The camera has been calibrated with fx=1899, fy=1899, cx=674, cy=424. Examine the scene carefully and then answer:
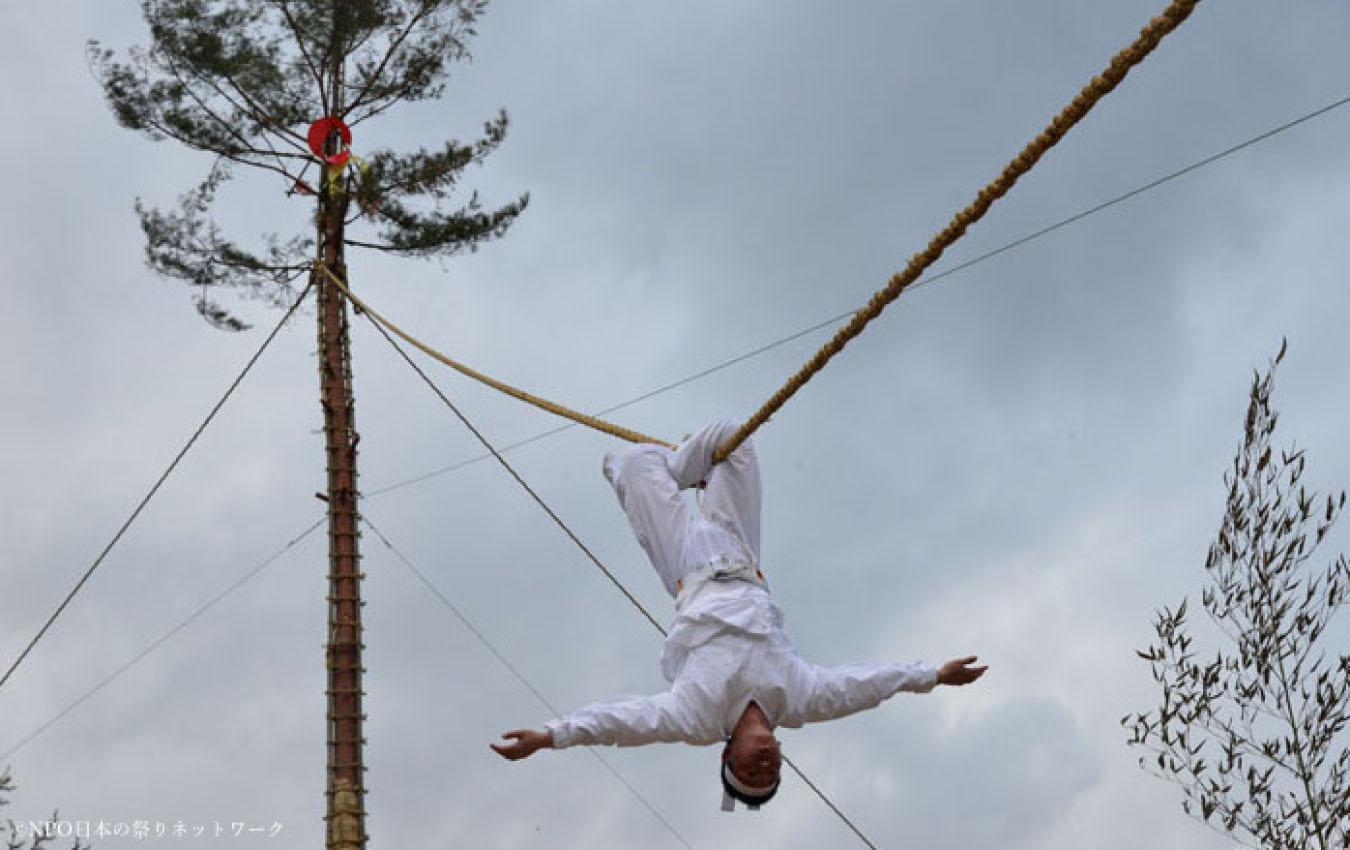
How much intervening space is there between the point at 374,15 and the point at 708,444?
25.9 ft

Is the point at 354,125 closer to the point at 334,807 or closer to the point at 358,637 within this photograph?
the point at 358,637

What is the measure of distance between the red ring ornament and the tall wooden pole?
0.25ft

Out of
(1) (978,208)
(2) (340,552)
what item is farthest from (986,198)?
(2) (340,552)

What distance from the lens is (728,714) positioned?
6551mm

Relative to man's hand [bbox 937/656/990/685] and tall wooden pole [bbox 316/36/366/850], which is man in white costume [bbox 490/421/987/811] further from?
tall wooden pole [bbox 316/36/366/850]

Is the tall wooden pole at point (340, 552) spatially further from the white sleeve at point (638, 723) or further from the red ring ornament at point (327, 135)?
the white sleeve at point (638, 723)

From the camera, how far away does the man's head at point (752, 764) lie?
6473mm

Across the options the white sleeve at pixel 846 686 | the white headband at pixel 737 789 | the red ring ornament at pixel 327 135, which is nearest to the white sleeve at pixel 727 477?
the white sleeve at pixel 846 686

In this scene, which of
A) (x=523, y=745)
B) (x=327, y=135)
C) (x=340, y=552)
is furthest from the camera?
(x=327, y=135)

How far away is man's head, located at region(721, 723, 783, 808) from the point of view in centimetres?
647

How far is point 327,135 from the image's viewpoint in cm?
1270

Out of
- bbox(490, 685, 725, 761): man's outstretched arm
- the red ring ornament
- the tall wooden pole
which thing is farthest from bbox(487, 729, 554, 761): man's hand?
the red ring ornament

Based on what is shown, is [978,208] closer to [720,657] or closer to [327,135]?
[720,657]

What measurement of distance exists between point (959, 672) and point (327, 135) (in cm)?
741
